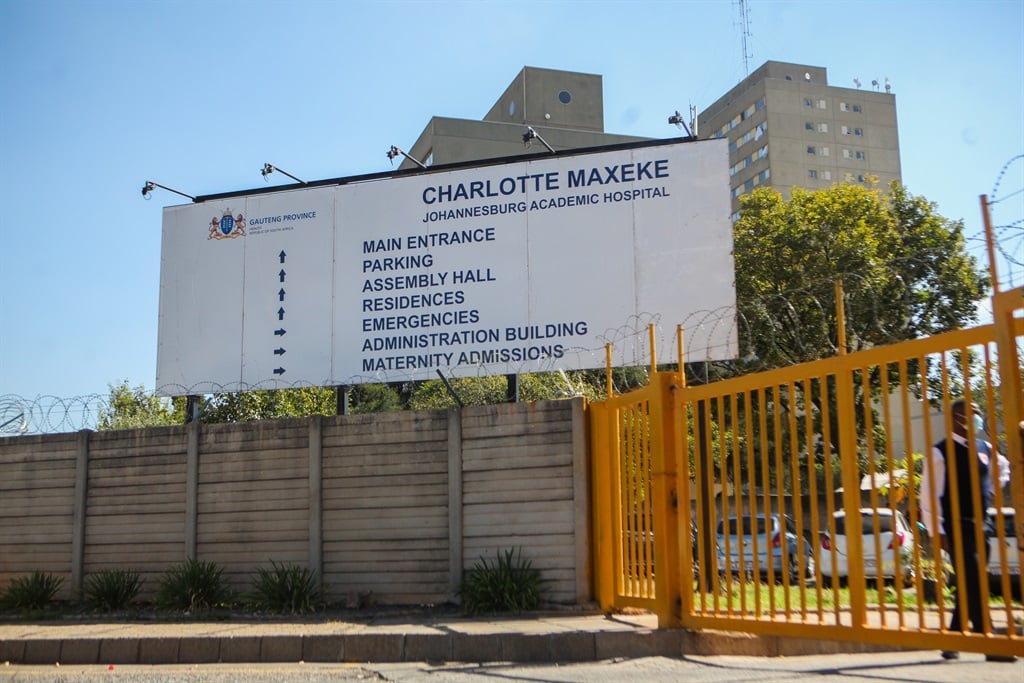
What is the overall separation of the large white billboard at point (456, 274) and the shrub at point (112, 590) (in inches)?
110

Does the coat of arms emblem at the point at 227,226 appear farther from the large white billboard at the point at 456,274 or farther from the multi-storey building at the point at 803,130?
the multi-storey building at the point at 803,130

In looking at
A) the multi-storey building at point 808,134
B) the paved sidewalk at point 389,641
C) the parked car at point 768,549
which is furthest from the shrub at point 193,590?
the multi-storey building at point 808,134

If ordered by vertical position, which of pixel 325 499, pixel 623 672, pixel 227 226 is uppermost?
pixel 227 226

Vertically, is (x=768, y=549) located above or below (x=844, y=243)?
below

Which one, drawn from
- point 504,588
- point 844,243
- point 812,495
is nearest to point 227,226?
point 504,588

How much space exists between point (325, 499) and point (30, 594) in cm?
359

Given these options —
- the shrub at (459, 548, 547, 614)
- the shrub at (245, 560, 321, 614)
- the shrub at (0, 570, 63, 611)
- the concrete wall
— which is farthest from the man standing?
the shrub at (0, 570, 63, 611)

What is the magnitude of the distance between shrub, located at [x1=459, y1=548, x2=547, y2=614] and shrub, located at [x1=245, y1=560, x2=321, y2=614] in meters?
1.66

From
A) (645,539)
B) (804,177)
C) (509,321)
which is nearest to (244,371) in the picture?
(509,321)

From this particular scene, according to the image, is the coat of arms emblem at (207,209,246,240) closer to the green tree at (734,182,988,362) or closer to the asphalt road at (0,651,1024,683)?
the asphalt road at (0,651,1024,683)

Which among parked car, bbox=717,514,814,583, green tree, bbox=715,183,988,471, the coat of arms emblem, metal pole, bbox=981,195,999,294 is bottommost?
parked car, bbox=717,514,814,583

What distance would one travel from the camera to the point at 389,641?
24.1 feet

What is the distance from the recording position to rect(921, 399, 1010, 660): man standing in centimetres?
480

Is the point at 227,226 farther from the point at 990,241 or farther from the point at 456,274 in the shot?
the point at 990,241
